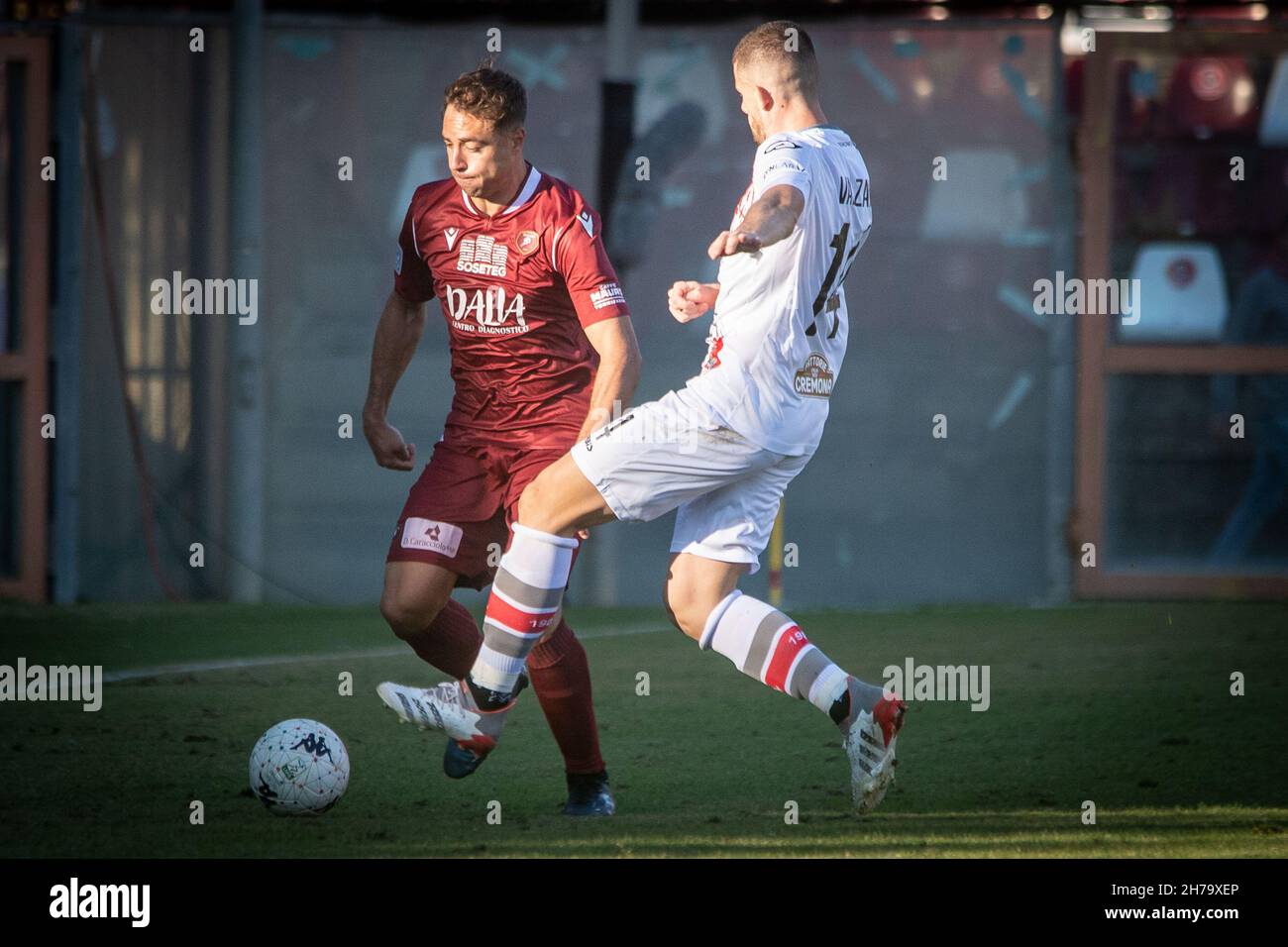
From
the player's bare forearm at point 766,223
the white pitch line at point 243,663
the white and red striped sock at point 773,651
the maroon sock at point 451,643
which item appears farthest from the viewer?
the white pitch line at point 243,663

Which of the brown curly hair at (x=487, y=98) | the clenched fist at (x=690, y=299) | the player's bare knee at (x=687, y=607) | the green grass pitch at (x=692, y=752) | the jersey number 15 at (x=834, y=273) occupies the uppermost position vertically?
the brown curly hair at (x=487, y=98)

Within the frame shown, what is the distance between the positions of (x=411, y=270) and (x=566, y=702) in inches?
49.4

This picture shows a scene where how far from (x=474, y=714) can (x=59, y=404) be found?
513 cm

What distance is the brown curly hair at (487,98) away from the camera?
15.0 ft

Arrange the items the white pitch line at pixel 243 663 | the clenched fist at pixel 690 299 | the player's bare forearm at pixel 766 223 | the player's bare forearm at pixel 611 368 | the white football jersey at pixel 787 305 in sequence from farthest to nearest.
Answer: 1. the white pitch line at pixel 243 663
2. the player's bare forearm at pixel 611 368
3. the white football jersey at pixel 787 305
4. the clenched fist at pixel 690 299
5. the player's bare forearm at pixel 766 223

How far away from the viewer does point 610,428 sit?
4285 millimetres

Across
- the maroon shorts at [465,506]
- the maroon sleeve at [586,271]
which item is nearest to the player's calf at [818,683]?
the maroon shorts at [465,506]

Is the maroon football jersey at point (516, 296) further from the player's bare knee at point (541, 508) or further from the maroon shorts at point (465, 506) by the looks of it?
the player's bare knee at point (541, 508)

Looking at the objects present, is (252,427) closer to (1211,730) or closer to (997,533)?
(997,533)

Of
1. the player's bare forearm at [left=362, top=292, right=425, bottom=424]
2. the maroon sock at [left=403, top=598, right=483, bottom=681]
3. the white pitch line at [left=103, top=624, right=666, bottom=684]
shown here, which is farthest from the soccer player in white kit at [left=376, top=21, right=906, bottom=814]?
the white pitch line at [left=103, top=624, right=666, bottom=684]

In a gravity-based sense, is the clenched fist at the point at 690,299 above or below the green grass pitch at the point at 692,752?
above

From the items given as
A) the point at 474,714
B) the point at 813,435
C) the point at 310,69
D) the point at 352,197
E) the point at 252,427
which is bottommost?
the point at 474,714

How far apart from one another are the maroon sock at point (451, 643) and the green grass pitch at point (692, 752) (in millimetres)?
339

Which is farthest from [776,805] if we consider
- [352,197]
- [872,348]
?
[352,197]
